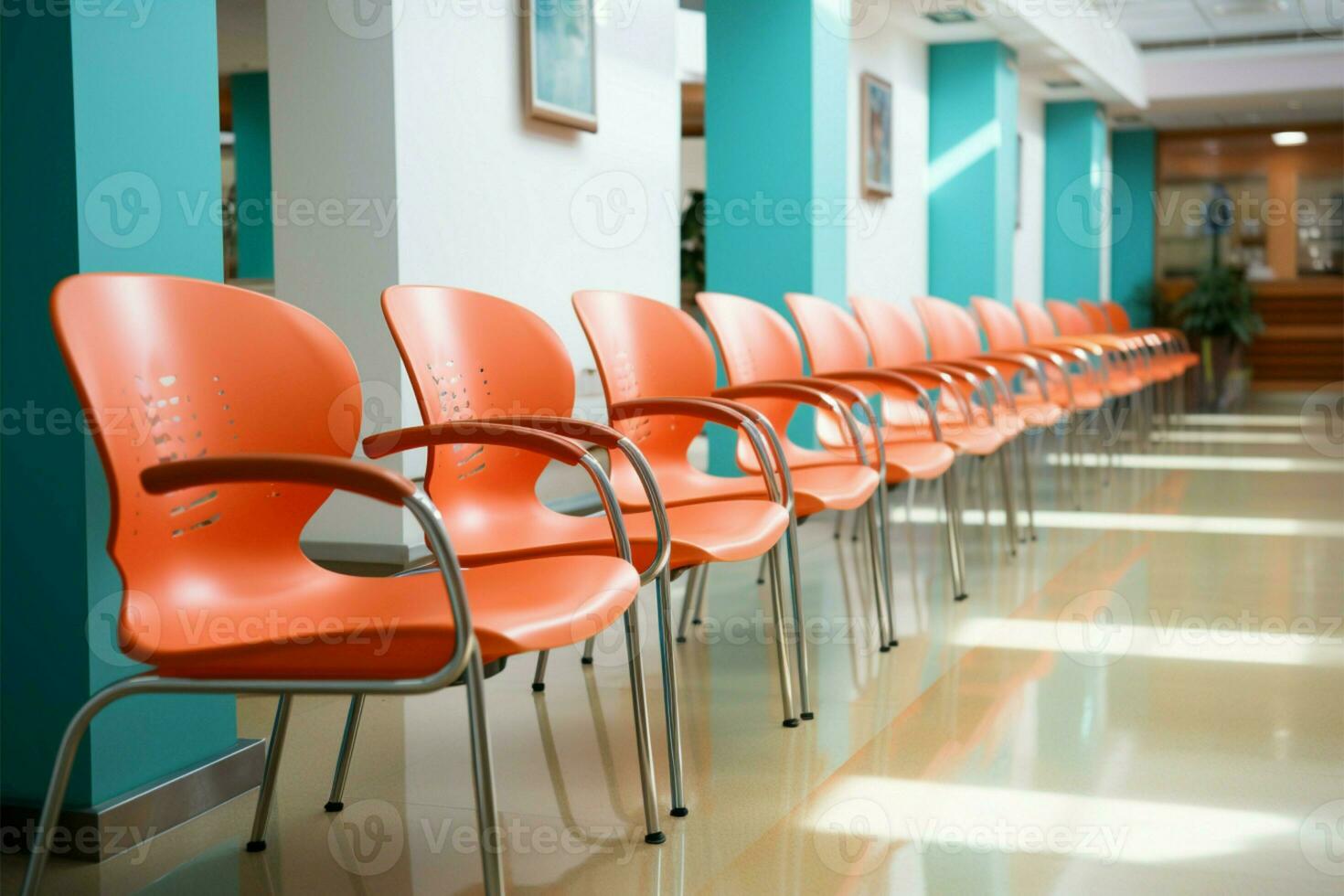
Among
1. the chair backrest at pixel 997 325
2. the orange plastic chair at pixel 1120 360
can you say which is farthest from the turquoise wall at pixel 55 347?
the orange plastic chair at pixel 1120 360

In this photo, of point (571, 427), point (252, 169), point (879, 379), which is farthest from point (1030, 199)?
point (571, 427)

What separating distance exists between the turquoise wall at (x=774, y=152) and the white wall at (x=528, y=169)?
70 centimetres

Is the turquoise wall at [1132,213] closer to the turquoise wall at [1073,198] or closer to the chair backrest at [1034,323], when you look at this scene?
the turquoise wall at [1073,198]

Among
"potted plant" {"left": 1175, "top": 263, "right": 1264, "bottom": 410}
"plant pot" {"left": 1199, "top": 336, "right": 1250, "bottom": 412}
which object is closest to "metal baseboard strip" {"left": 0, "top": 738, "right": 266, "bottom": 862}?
"plant pot" {"left": 1199, "top": 336, "right": 1250, "bottom": 412}

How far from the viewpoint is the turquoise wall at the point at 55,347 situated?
203cm

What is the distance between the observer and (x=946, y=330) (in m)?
5.64

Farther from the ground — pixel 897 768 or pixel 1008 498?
pixel 1008 498

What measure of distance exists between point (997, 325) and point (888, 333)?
1.89 metres

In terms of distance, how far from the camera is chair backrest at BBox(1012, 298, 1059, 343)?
739cm

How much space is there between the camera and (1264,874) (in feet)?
6.36

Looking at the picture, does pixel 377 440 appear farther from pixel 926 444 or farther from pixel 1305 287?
pixel 1305 287

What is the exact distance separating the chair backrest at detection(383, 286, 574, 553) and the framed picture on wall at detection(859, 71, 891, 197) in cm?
516

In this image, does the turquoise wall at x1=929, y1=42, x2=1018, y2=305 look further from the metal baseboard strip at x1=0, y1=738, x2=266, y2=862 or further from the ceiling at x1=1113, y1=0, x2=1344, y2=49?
the metal baseboard strip at x1=0, y1=738, x2=266, y2=862

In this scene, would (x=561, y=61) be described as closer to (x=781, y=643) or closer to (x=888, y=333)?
(x=888, y=333)
